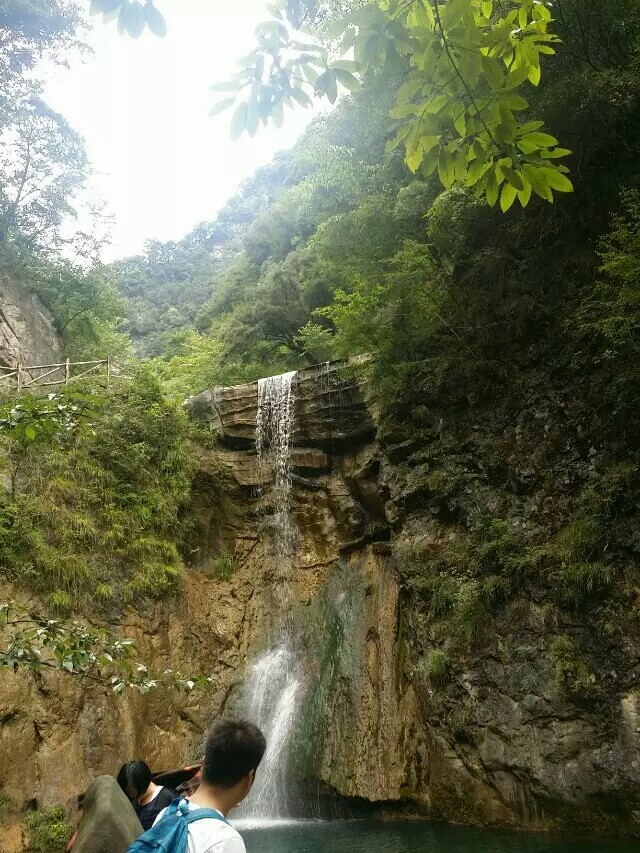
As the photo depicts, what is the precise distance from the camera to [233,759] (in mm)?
1912

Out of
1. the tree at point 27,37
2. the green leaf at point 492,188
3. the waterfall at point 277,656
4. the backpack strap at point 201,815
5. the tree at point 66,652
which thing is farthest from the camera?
the tree at point 27,37

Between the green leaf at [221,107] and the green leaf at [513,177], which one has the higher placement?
the green leaf at [221,107]

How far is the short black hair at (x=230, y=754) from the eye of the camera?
190 cm

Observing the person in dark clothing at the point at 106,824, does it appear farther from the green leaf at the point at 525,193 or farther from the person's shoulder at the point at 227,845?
the green leaf at the point at 525,193

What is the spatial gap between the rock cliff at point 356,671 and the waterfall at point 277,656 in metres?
0.24

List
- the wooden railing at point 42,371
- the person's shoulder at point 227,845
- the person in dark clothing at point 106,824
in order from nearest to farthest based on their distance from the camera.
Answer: the person's shoulder at point 227,845 < the person in dark clothing at point 106,824 < the wooden railing at point 42,371

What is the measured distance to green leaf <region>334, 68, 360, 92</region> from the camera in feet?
7.48

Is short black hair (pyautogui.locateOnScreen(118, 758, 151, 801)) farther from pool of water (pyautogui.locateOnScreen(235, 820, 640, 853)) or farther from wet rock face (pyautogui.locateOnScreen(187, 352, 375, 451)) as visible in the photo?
wet rock face (pyautogui.locateOnScreen(187, 352, 375, 451))

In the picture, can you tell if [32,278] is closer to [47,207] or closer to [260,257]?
[47,207]

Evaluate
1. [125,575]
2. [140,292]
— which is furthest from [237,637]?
[140,292]

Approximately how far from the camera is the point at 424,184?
11.3 m

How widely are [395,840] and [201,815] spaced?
6529 millimetres

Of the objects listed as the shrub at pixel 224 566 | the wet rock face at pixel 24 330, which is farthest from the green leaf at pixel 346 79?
the wet rock face at pixel 24 330

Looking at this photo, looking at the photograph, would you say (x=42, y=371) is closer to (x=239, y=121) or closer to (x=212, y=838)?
(x=239, y=121)
